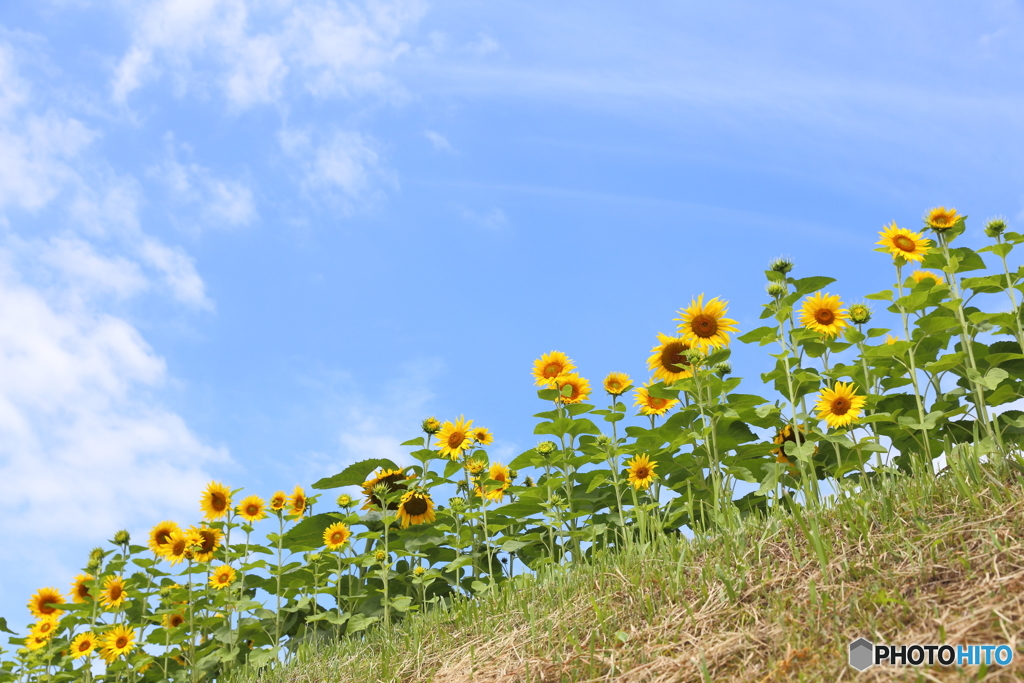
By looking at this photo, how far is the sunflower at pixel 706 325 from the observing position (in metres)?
5.72

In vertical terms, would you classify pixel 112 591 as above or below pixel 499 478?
below

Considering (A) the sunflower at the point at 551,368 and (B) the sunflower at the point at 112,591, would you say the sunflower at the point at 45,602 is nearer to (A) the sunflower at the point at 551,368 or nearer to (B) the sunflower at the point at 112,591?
(B) the sunflower at the point at 112,591

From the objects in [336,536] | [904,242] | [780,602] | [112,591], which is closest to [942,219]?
[904,242]

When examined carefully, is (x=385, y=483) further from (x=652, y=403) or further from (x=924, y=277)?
(x=924, y=277)

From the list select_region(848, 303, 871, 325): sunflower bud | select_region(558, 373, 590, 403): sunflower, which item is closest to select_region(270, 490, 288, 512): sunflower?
select_region(558, 373, 590, 403): sunflower

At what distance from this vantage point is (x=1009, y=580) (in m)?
3.11

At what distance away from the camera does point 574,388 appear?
6.34m

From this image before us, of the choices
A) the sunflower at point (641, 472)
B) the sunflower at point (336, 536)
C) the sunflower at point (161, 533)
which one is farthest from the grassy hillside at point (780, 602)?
the sunflower at point (161, 533)

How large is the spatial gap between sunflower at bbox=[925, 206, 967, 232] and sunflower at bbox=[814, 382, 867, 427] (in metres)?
1.43

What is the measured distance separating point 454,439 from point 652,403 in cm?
170

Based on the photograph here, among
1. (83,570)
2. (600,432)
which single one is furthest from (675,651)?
(83,570)

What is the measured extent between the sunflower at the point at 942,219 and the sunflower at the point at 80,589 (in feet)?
28.0

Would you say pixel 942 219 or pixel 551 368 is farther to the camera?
pixel 551 368

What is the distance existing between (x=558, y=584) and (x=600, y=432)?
182cm
